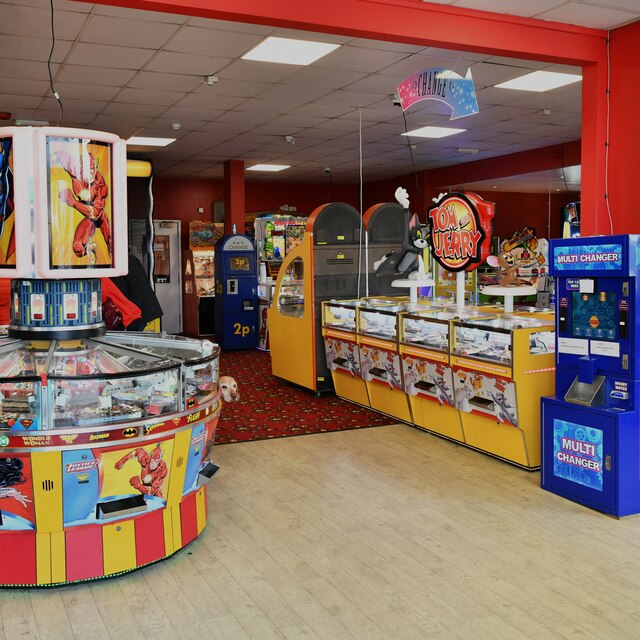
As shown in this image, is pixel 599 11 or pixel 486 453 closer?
pixel 599 11

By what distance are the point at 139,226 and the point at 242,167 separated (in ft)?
7.06

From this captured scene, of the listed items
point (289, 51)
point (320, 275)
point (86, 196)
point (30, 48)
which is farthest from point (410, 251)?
point (86, 196)

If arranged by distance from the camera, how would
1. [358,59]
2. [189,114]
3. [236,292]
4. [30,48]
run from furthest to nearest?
[236,292]
[189,114]
[358,59]
[30,48]

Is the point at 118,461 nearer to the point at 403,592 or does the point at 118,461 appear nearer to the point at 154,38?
the point at 403,592

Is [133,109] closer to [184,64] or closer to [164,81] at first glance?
[164,81]

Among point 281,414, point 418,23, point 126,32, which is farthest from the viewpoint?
point 281,414

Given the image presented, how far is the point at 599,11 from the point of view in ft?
16.4

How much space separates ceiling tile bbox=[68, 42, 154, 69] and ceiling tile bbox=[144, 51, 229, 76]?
10 centimetres

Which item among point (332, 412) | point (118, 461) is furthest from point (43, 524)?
point (332, 412)

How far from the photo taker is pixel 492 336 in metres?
5.27

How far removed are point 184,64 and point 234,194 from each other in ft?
20.6

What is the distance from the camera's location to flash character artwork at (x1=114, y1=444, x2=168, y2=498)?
3.45m

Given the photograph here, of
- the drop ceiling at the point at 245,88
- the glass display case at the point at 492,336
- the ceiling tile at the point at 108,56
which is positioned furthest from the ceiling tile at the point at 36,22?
the glass display case at the point at 492,336

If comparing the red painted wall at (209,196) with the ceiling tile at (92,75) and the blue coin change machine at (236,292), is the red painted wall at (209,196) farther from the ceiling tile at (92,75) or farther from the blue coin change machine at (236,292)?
the ceiling tile at (92,75)
